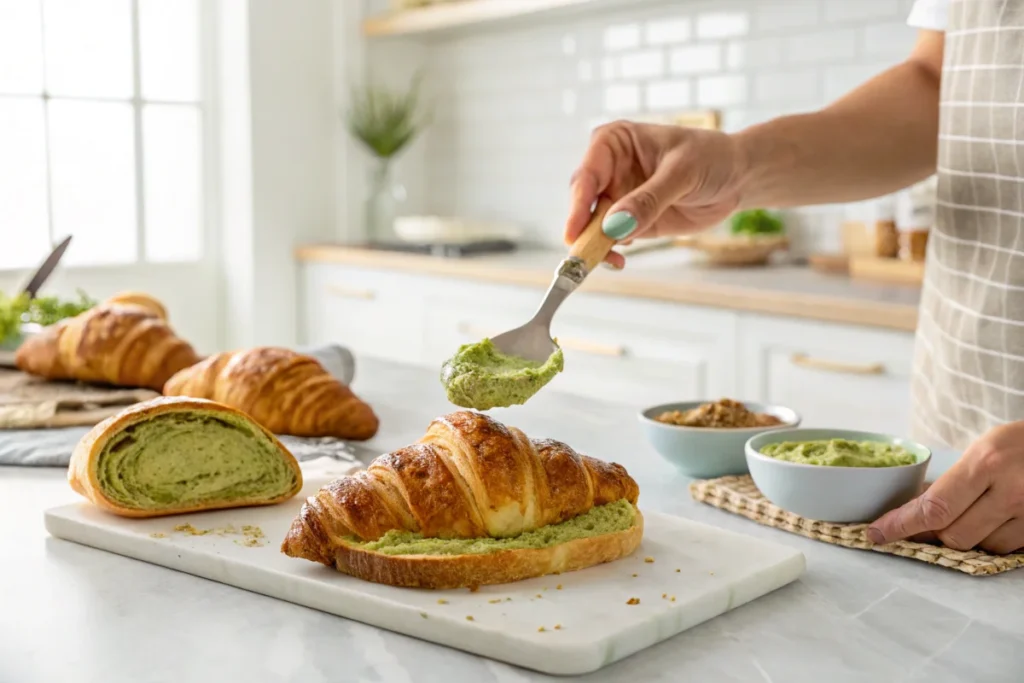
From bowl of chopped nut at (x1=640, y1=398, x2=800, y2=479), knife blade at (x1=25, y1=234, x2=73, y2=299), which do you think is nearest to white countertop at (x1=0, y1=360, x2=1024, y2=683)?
bowl of chopped nut at (x1=640, y1=398, x2=800, y2=479)

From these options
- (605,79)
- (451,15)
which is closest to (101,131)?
(451,15)

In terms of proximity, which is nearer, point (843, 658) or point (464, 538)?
point (843, 658)

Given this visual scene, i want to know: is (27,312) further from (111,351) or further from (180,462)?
(180,462)

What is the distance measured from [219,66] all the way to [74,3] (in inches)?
20.4

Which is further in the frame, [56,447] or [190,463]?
[56,447]

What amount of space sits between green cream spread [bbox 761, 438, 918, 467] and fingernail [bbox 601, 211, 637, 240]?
295mm

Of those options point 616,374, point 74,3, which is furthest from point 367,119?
point 616,374

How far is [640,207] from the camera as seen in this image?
1.24m

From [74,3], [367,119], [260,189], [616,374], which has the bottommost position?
[616,374]

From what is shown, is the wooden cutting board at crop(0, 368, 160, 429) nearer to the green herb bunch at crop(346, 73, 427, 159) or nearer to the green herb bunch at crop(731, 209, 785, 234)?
the green herb bunch at crop(731, 209, 785, 234)

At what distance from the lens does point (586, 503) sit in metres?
0.93

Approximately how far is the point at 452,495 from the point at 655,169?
709 millimetres

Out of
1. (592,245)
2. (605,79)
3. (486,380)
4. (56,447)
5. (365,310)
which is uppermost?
(605,79)

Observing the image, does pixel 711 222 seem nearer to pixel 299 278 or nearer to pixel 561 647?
pixel 561 647
